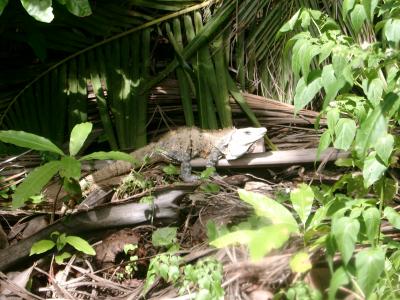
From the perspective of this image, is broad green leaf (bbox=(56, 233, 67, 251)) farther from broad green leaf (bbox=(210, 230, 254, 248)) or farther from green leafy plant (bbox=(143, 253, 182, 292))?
broad green leaf (bbox=(210, 230, 254, 248))

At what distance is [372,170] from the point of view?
1779 mm

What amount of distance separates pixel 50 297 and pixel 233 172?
1674 mm

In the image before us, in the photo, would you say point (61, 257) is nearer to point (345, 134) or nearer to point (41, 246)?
point (41, 246)

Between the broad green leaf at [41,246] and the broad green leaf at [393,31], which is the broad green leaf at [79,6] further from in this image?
the broad green leaf at [393,31]

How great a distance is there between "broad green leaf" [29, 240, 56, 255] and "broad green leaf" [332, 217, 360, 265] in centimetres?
173

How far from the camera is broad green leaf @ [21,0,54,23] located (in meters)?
2.60

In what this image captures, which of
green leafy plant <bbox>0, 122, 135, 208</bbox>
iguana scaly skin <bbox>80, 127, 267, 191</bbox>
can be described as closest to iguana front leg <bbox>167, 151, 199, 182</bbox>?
iguana scaly skin <bbox>80, 127, 267, 191</bbox>

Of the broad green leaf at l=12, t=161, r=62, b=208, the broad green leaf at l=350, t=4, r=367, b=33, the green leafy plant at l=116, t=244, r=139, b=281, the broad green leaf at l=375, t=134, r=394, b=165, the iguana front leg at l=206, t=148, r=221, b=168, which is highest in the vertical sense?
the broad green leaf at l=350, t=4, r=367, b=33

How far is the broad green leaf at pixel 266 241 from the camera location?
1.35 metres

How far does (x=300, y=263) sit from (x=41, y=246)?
1531 millimetres

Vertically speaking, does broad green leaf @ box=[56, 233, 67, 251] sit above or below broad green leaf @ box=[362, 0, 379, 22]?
below

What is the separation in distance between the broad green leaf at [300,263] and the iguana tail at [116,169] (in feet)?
5.83

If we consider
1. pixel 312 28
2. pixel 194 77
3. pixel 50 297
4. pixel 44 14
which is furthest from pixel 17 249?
pixel 312 28

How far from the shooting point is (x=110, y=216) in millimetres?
2939
